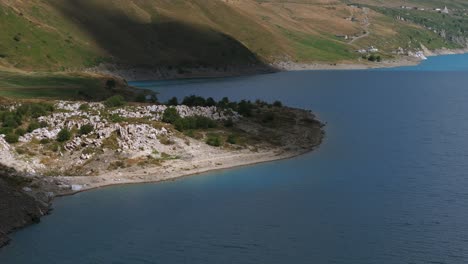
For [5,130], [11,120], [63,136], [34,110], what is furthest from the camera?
[34,110]

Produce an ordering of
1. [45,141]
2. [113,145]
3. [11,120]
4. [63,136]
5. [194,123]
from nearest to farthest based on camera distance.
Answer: [113,145] < [45,141] < [63,136] < [11,120] < [194,123]

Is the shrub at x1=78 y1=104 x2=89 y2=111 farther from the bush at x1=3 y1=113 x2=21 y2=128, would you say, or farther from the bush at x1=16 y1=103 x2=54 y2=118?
the bush at x1=3 y1=113 x2=21 y2=128

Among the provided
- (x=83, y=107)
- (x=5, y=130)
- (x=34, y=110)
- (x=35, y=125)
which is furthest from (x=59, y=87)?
(x=5, y=130)

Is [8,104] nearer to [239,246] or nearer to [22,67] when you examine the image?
[239,246]

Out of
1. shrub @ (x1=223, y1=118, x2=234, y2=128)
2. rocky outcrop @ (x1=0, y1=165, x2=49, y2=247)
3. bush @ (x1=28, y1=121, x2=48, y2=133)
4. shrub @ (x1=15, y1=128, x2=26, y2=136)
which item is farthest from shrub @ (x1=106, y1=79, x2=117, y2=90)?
rocky outcrop @ (x1=0, y1=165, x2=49, y2=247)

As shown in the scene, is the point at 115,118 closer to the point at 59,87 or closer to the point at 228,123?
the point at 228,123

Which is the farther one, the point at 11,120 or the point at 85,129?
the point at 11,120

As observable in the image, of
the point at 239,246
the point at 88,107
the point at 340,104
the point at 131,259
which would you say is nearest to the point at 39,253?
the point at 131,259
